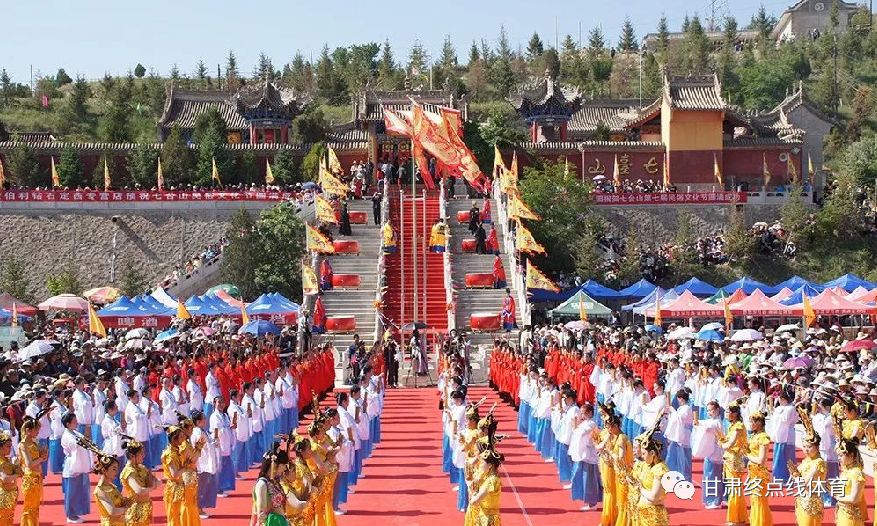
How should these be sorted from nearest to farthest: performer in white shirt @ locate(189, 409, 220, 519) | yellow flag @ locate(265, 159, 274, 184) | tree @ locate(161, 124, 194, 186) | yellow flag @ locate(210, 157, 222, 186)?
performer in white shirt @ locate(189, 409, 220, 519) → yellow flag @ locate(210, 157, 222, 186) → yellow flag @ locate(265, 159, 274, 184) → tree @ locate(161, 124, 194, 186)

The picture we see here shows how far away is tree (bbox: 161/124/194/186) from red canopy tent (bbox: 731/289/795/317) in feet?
73.9

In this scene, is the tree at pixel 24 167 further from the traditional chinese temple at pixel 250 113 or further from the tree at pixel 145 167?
the traditional chinese temple at pixel 250 113

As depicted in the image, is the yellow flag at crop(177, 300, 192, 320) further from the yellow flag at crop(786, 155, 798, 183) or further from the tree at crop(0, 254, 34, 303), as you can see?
the yellow flag at crop(786, 155, 798, 183)

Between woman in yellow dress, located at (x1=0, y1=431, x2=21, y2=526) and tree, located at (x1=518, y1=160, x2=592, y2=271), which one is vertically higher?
tree, located at (x1=518, y1=160, x2=592, y2=271)

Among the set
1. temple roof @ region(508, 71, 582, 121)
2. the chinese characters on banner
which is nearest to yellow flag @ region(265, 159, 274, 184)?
temple roof @ region(508, 71, 582, 121)

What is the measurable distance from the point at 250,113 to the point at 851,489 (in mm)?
43196

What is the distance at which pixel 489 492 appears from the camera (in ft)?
36.1

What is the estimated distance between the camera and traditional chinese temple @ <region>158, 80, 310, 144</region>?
170 feet

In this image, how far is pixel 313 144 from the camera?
159 ft

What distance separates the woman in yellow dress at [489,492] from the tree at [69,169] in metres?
37.9

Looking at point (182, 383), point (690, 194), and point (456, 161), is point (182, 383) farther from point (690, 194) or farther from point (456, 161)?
point (690, 194)

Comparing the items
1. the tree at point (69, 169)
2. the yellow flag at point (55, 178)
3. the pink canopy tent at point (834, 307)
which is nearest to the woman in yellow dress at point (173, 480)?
the pink canopy tent at point (834, 307)

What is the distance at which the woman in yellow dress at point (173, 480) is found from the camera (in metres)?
12.1

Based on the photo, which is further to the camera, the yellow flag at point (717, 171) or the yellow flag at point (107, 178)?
the yellow flag at point (717, 171)
